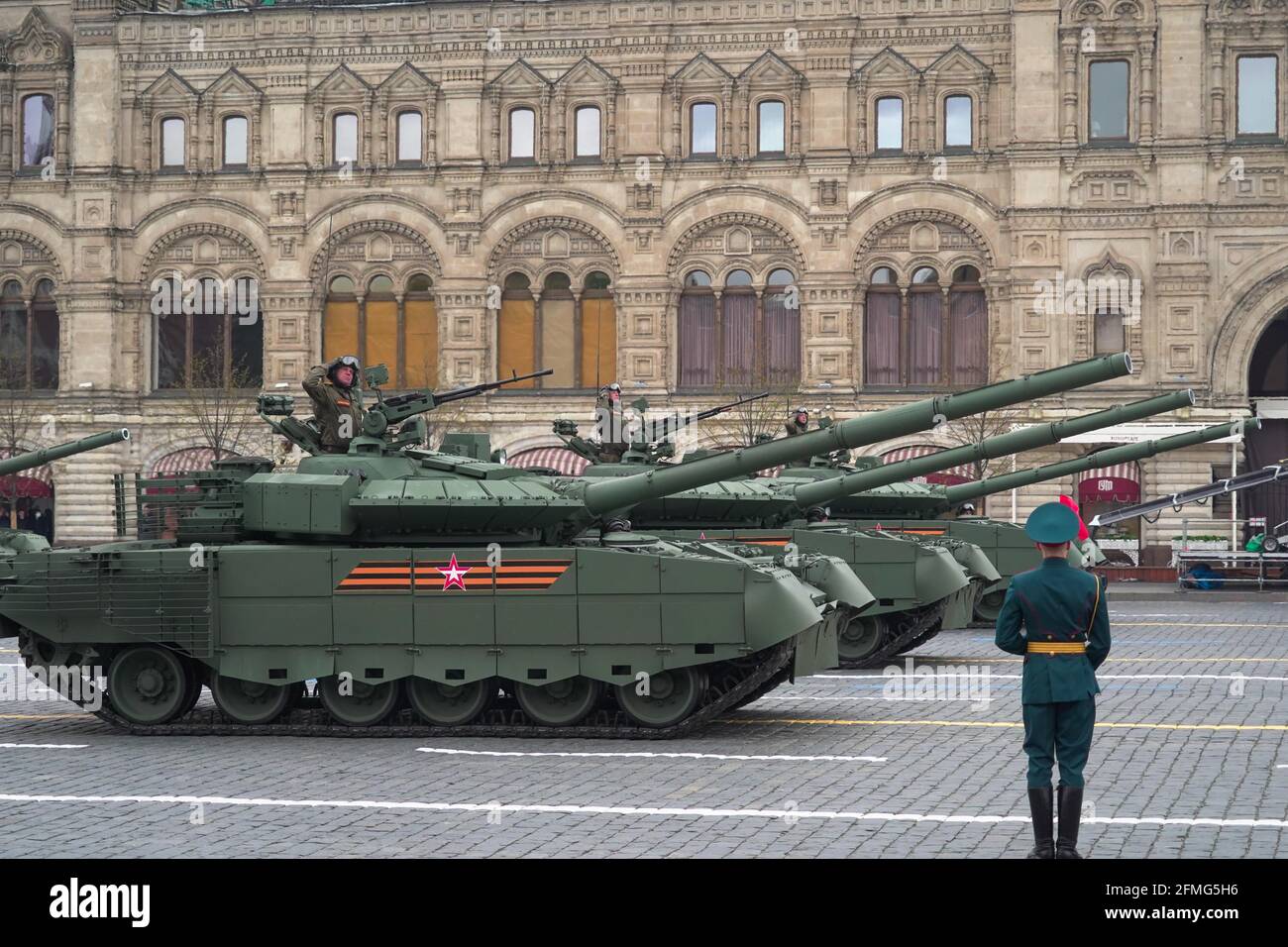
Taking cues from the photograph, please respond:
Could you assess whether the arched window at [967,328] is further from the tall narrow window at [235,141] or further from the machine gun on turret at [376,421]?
the machine gun on turret at [376,421]

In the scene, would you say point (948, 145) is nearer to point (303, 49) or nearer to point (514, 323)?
point (514, 323)

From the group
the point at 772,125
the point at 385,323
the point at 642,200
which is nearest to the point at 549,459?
the point at 385,323

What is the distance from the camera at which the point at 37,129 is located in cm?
5150

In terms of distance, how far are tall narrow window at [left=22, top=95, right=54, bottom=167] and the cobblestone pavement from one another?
35.2m

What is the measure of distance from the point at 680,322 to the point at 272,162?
37.2 feet

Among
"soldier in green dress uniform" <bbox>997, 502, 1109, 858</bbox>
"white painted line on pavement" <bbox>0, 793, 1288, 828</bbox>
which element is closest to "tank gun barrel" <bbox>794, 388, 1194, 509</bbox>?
"white painted line on pavement" <bbox>0, 793, 1288, 828</bbox>

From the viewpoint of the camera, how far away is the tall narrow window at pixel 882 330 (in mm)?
48125

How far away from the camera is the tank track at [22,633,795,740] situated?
1666cm

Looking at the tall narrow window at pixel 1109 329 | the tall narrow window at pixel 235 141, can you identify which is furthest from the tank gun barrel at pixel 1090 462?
the tall narrow window at pixel 235 141

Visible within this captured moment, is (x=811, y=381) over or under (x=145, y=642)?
over

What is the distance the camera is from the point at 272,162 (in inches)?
1961

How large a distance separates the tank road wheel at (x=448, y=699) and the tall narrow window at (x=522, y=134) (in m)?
33.1

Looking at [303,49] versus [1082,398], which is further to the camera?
[303,49]

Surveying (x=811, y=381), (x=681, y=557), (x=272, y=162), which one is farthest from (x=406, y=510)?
(x=272, y=162)
